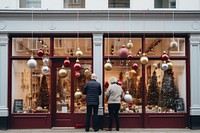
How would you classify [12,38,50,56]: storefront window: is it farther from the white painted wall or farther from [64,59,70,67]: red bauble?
[64,59,70,67]: red bauble

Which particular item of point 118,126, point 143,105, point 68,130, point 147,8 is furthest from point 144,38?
point 68,130

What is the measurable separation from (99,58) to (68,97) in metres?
1.96

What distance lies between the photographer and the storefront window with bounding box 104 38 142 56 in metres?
15.7

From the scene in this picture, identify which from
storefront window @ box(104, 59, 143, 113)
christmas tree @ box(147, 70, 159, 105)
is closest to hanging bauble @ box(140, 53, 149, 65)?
storefront window @ box(104, 59, 143, 113)

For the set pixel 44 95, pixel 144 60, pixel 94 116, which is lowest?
pixel 94 116

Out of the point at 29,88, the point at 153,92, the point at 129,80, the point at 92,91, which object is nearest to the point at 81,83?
the point at 92,91

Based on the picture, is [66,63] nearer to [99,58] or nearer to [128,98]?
[99,58]

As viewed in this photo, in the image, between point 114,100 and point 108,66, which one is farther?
point 114,100

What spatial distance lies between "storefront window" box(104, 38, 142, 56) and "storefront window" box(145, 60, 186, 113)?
2.41 feet

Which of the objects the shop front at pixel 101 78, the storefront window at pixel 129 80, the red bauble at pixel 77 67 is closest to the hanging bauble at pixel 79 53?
the red bauble at pixel 77 67

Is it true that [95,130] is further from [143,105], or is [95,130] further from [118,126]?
[143,105]

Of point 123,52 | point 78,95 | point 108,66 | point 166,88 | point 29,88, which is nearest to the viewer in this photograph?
point 123,52

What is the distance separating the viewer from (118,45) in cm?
1578

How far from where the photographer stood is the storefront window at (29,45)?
1564 centimetres
